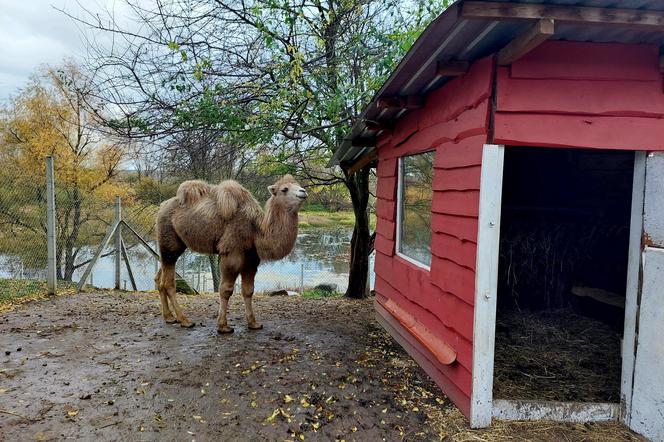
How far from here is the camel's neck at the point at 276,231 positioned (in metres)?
4.57

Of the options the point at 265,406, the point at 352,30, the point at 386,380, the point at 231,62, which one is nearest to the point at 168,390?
the point at 265,406

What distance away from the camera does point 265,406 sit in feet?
10.4

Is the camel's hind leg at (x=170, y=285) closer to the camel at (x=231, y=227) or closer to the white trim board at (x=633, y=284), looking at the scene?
the camel at (x=231, y=227)

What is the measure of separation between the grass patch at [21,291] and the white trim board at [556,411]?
6.28 meters

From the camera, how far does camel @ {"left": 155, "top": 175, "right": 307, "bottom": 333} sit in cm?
458

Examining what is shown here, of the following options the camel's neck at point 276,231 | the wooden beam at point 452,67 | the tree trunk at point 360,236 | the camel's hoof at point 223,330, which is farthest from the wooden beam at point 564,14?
the tree trunk at point 360,236

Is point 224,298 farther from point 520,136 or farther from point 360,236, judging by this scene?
point 520,136

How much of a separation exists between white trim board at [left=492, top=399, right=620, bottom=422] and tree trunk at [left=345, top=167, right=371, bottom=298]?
193 inches

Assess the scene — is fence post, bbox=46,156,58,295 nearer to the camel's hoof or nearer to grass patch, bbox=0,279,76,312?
grass patch, bbox=0,279,76,312

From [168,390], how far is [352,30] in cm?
569

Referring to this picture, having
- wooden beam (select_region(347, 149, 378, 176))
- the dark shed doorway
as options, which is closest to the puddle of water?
wooden beam (select_region(347, 149, 378, 176))

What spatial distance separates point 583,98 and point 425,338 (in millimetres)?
2285

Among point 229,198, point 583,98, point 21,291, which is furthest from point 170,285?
point 583,98

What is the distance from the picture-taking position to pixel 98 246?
9.59 meters
